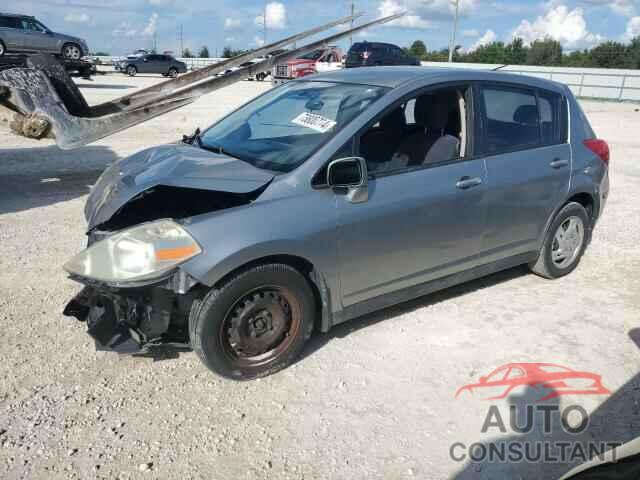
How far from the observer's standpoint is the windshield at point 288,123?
341 centimetres

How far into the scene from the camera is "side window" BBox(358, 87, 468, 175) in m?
3.57

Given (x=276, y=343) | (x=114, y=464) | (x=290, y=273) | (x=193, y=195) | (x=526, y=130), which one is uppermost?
(x=526, y=130)

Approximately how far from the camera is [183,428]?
2855 millimetres

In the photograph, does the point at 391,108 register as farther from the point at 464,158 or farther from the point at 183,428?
the point at 183,428

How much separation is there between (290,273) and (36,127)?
4.60 m

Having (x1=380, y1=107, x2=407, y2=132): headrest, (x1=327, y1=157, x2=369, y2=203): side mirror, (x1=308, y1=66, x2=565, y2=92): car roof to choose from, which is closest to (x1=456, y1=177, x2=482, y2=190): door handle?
(x1=380, y1=107, x2=407, y2=132): headrest

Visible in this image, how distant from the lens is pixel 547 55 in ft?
204

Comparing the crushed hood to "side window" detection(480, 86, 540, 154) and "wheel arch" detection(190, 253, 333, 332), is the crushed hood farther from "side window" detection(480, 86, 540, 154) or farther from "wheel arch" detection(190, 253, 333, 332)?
"side window" detection(480, 86, 540, 154)

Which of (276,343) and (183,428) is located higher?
(276,343)

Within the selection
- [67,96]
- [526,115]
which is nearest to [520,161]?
[526,115]

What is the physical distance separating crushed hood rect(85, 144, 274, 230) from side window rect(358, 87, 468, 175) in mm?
838

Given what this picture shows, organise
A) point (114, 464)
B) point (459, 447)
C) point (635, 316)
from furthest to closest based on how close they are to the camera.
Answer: point (635, 316), point (459, 447), point (114, 464)

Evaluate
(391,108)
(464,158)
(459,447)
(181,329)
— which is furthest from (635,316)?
(181,329)

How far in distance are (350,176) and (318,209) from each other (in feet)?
0.94
